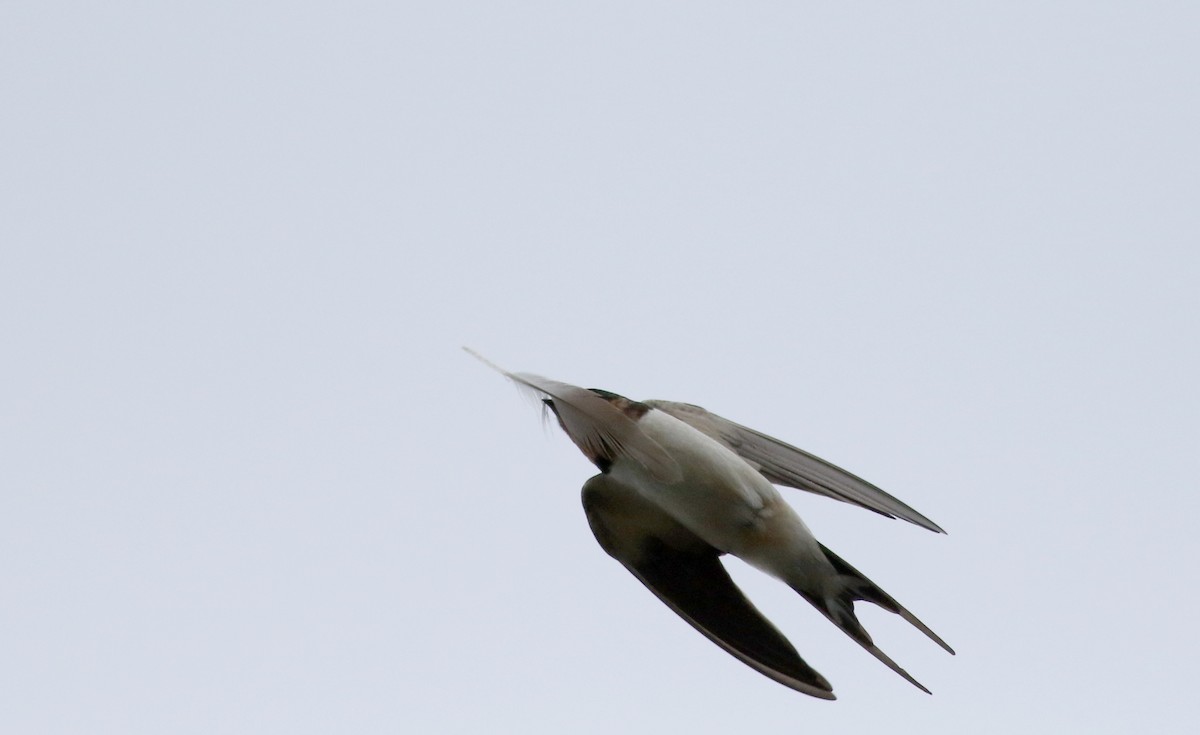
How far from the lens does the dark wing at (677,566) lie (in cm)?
448

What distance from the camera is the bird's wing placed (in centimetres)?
418

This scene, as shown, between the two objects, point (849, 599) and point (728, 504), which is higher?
point (728, 504)

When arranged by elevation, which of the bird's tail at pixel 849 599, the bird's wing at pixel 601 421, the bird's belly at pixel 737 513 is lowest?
the bird's tail at pixel 849 599

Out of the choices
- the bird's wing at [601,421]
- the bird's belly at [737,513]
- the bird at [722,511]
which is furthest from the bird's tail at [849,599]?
the bird's wing at [601,421]

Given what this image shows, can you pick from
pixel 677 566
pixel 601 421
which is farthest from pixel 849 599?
pixel 601 421

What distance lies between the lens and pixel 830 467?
4582 millimetres

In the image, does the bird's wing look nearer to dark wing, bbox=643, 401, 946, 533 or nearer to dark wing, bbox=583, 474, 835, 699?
dark wing, bbox=583, 474, 835, 699

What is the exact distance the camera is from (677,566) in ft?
15.4

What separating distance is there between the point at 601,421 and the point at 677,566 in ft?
2.50

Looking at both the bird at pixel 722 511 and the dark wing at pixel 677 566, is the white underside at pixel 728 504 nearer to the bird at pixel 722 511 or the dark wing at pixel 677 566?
the bird at pixel 722 511

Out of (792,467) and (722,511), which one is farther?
(792,467)

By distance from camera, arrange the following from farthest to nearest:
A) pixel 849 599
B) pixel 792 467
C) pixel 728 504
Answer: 1. pixel 792 467
2. pixel 849 599
3. pixel 728 504

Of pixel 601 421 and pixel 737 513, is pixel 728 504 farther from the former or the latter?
pixel 601 421

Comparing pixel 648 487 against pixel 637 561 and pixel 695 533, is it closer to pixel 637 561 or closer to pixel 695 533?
pixel 695 533
